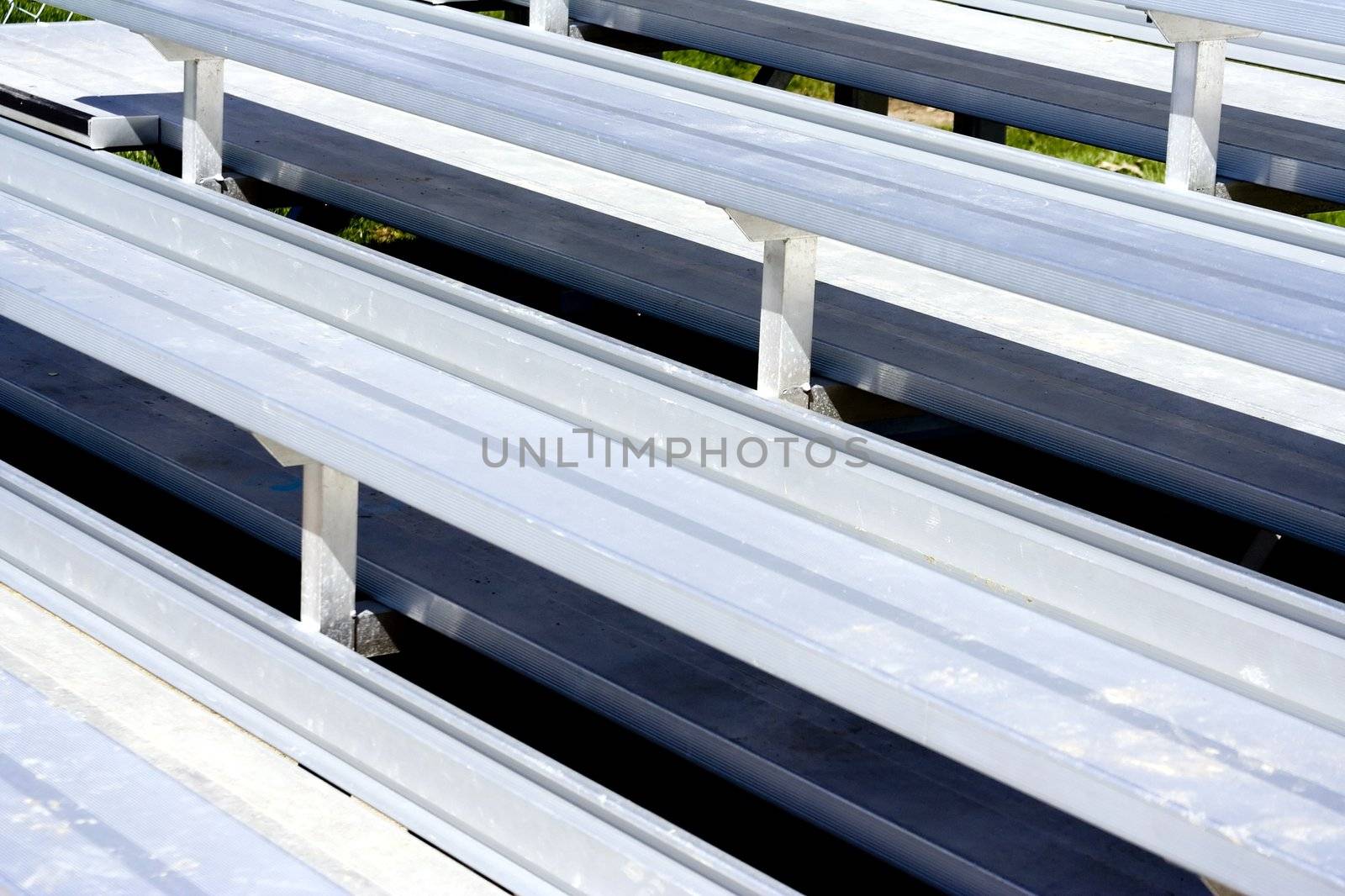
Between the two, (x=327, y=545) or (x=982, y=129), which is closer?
(x=327, y=545)

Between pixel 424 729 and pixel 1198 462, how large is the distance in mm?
890

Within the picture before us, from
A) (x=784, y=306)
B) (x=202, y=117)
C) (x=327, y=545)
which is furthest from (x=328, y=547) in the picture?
(x=202, y=117)

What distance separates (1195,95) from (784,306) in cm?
52

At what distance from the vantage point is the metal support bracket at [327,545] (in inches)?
62.6

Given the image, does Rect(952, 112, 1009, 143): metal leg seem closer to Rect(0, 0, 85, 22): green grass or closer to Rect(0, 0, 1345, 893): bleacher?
Rect(0, 0, 1345, 893): bleacher

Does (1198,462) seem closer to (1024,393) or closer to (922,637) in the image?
(1024,393)

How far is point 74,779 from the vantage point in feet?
4.41

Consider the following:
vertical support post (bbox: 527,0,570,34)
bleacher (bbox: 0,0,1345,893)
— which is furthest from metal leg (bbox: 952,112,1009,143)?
vertical support post (bbox: 527,0,570,34)

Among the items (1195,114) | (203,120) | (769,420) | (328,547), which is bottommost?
(328,547)

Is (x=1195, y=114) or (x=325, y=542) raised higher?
(x=1195, y=114)

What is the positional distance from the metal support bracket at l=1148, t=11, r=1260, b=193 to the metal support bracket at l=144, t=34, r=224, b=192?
1.41 metres

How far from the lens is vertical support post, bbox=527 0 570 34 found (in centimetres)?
279

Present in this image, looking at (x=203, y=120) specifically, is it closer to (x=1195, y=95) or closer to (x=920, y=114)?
(x=1195, y=95)

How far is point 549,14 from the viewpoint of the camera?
2805mm
